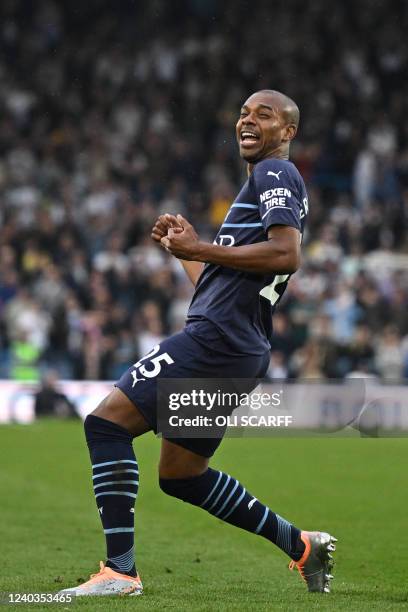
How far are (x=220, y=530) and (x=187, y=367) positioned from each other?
3.39 meters

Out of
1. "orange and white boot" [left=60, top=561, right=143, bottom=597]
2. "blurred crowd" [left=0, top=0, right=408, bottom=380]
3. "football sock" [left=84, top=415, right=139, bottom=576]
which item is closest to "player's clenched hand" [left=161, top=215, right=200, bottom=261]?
"football sock" [left=84, top=415, right=139, bottom=576]

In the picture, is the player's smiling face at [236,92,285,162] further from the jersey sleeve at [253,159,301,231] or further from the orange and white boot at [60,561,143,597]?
the orange and white boot at [60,561,143,597]

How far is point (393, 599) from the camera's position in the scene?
5.97 metres

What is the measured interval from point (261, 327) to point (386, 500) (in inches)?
190

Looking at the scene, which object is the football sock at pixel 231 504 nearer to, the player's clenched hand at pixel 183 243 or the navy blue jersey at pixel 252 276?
the navy blue jersey at pixel 252 276

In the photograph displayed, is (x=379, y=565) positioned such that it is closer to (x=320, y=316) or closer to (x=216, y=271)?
(x=216, y=271)

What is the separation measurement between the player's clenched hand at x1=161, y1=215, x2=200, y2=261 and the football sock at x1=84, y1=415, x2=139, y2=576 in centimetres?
83

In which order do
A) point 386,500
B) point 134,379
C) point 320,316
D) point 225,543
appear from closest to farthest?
point 134,379
point 225,543
point 386,500
point 320,316

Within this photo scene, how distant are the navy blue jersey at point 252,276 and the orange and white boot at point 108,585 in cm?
116

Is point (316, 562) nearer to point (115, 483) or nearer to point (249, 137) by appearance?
point (115, 483)

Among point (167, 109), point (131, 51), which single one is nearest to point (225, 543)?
point (167, 109)

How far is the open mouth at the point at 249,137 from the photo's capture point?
19.9ft

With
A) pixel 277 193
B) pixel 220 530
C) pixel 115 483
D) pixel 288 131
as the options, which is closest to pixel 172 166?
pixel 220 530

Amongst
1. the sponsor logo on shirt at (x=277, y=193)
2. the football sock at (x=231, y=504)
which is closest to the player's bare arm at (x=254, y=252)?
the sponsor logo on shirt at (x=277, y=193)
